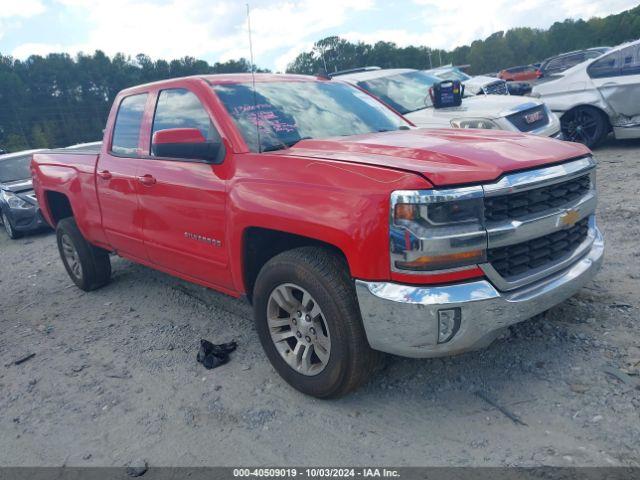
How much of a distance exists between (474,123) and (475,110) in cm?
42

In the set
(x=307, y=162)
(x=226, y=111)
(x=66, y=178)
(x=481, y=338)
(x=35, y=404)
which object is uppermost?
(x=226, y=111)

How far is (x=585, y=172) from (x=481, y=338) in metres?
1.27

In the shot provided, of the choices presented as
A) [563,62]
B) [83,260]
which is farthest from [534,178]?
[563,62]

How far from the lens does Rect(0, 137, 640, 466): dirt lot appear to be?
2561mm

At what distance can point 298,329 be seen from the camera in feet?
10.00

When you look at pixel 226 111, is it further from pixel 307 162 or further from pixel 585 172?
pixel 585 172

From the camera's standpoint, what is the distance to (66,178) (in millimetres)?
5219

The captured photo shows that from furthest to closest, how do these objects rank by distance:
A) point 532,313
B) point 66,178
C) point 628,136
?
point 628,136 < point 66,178 < point 532,313

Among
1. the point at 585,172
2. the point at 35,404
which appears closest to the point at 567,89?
the point at 585,172

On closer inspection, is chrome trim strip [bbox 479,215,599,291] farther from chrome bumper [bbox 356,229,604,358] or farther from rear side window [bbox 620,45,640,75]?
rear side window [bbox 620,45,640,75]

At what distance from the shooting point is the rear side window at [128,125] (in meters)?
4.37

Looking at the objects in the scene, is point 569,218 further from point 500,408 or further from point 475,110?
point 475,110

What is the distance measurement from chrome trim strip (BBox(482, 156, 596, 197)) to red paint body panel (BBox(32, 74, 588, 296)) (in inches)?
1.8

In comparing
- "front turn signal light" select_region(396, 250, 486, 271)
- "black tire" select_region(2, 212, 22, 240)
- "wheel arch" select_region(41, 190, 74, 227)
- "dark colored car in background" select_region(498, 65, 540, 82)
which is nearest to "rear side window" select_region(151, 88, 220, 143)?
"front turn signal light" select_region(396, 250, 486, 271)
